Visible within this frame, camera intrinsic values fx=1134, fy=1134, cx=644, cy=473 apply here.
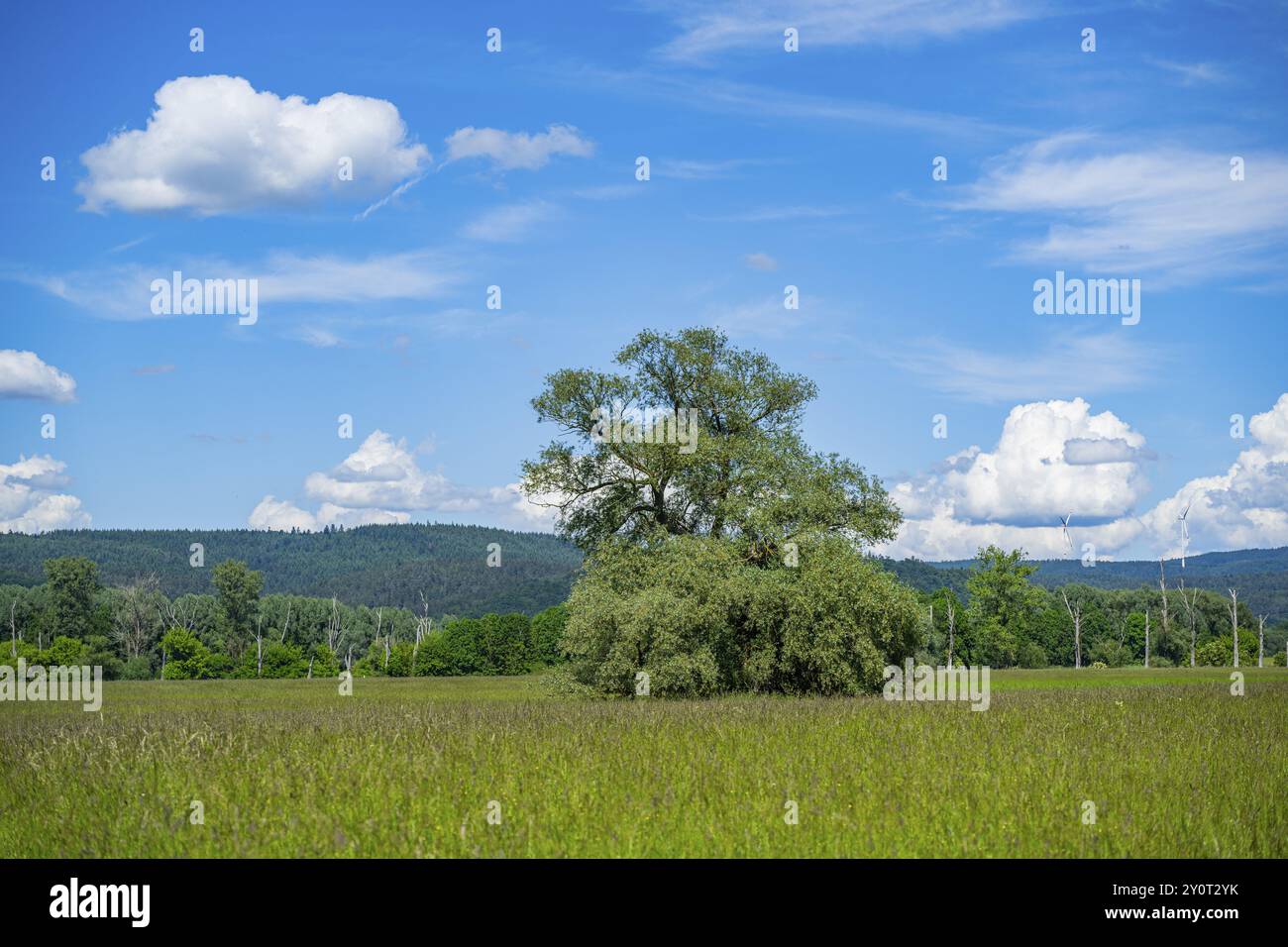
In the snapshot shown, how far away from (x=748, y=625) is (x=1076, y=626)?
106343mm

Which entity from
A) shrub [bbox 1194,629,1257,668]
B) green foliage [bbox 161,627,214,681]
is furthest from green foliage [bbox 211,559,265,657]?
shrub [bbox 1194,629,1257,668]

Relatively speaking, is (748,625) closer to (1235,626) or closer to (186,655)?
(186,655)

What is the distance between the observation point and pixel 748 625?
1259 inches

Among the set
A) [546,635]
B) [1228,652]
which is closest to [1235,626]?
[1228,652]

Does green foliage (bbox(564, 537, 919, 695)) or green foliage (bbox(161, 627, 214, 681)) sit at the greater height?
green foliage (bbox(564, 537, 919, 695))

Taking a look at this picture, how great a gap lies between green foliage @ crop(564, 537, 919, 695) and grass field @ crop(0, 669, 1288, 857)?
38.4 feet

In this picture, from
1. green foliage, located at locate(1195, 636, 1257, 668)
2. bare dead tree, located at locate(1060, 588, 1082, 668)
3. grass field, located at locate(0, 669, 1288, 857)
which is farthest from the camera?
bare dead tree, located at locate(1060, 588, 1082, 668)

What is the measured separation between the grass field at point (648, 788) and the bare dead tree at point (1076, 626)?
112m

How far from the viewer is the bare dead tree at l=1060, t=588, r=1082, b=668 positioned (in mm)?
123938

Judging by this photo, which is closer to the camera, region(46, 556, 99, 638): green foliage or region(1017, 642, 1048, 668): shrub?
region(1017, 642, 1048, 668): shrub

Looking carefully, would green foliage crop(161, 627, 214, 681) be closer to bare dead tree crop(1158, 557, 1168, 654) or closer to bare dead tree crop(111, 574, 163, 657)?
bare dead tree crop(111, 574, 163, 657)

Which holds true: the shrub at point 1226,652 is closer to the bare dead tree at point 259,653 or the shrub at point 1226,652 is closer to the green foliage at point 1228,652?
the green foliage at point 1228,652
